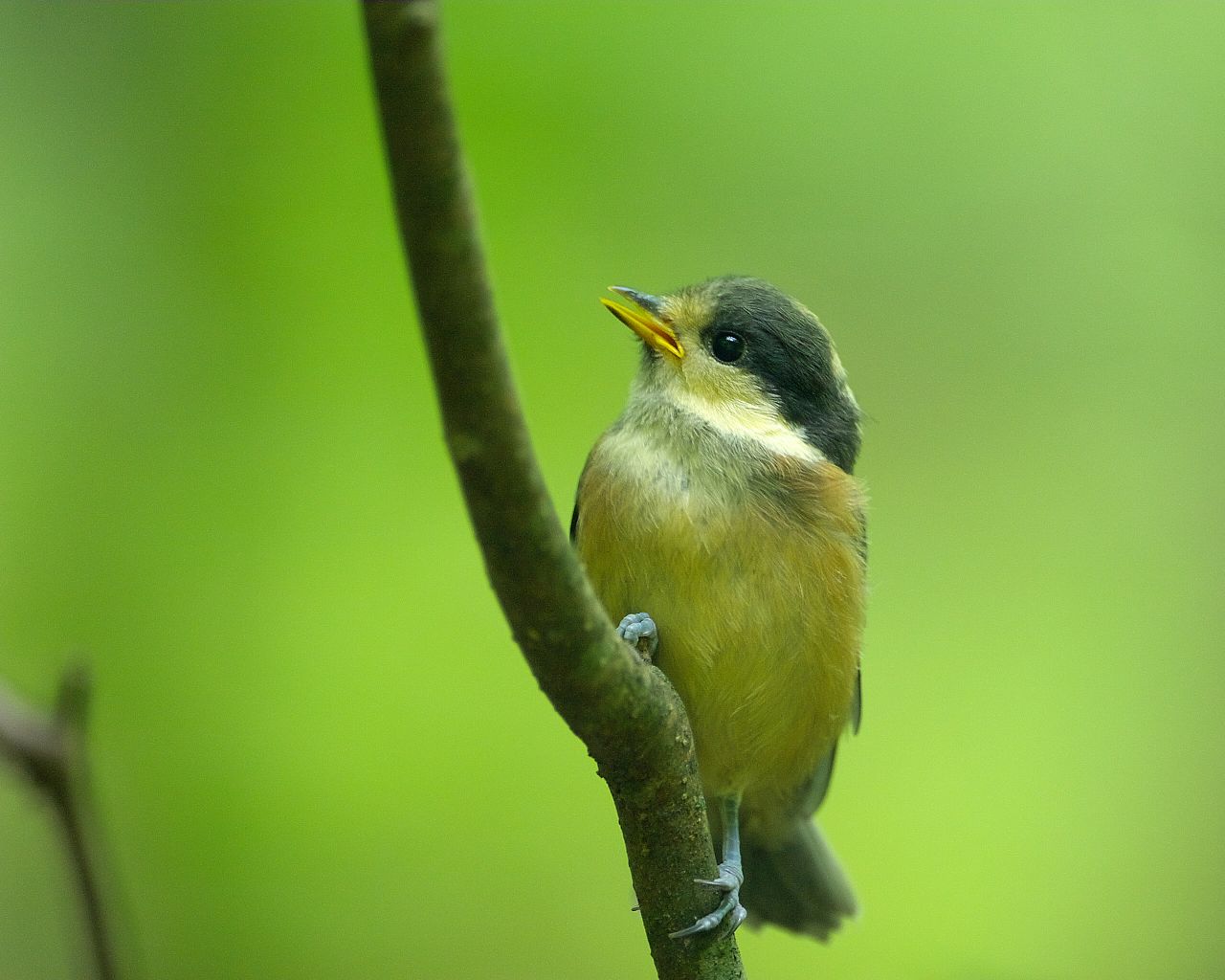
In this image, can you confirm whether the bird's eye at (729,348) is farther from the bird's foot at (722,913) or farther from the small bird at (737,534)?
the bird's foot at (722,913)

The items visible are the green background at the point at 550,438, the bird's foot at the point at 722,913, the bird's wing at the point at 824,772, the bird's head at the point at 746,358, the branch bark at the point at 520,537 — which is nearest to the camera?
the branch bark at the point at 520,537

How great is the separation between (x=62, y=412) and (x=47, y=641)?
0.94 metres

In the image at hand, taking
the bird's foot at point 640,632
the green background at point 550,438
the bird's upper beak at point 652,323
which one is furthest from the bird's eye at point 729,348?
the green background at point 550,438

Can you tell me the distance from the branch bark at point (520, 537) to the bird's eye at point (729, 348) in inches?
65.6

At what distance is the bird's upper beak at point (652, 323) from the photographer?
3.93 m

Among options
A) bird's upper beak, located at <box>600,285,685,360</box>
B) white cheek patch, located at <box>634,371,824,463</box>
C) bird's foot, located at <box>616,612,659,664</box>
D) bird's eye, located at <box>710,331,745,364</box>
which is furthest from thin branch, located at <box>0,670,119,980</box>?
bird's eye, located at <box>710,331,745,364</box>

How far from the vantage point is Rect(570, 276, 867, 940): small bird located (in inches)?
133

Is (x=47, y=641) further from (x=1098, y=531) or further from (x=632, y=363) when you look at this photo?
(x=1098, y=531)

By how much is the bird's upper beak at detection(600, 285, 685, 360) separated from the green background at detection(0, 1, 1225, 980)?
1.41 metres

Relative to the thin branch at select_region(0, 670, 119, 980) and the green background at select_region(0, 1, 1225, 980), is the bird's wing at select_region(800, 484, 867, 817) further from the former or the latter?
the thin branch at select_region(0, 670, 119, 980)

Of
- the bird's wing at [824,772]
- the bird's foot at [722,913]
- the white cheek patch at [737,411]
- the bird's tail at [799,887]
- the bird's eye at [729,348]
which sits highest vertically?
the bird's eye at [729,348]

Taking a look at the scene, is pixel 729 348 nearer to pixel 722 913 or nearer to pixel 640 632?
pixel 640 632

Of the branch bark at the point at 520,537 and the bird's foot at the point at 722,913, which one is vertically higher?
the branch bark at the point at 520,537

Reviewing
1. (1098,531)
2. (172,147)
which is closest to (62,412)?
(172,147)
